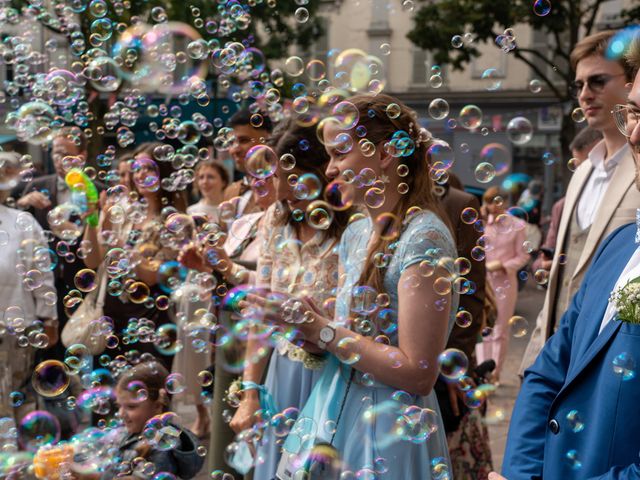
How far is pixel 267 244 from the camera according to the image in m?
3.09

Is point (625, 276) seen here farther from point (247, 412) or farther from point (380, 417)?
point (247, 412)

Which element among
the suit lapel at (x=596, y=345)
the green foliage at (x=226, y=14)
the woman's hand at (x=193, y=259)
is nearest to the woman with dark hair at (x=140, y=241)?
the woman's hand at (x=193, y=259)

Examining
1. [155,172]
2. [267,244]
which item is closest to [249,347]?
[267,244]

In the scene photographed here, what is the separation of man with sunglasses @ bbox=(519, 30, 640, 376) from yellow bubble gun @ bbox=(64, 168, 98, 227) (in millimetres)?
2521

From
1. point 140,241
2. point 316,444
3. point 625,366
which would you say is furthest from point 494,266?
point 625,366

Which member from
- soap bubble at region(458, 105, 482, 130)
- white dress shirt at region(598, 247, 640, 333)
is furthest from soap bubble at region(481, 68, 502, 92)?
white dress shirt at region(598, 247, 640, 333)

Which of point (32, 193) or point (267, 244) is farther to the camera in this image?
point (32, 193)

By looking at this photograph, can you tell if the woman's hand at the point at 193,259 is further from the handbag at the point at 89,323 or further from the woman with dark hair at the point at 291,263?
the handbag at the point at 89,323

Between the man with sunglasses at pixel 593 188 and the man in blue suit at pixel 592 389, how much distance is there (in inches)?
33.8

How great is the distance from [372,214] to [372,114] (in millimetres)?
285

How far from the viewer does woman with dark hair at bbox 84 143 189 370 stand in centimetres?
430

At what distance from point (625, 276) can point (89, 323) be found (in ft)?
10.8

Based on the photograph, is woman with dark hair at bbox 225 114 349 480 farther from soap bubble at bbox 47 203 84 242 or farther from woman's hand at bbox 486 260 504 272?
woman's hand at bbox 486 260 504 272

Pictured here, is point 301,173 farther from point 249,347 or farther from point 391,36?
point 391,36
